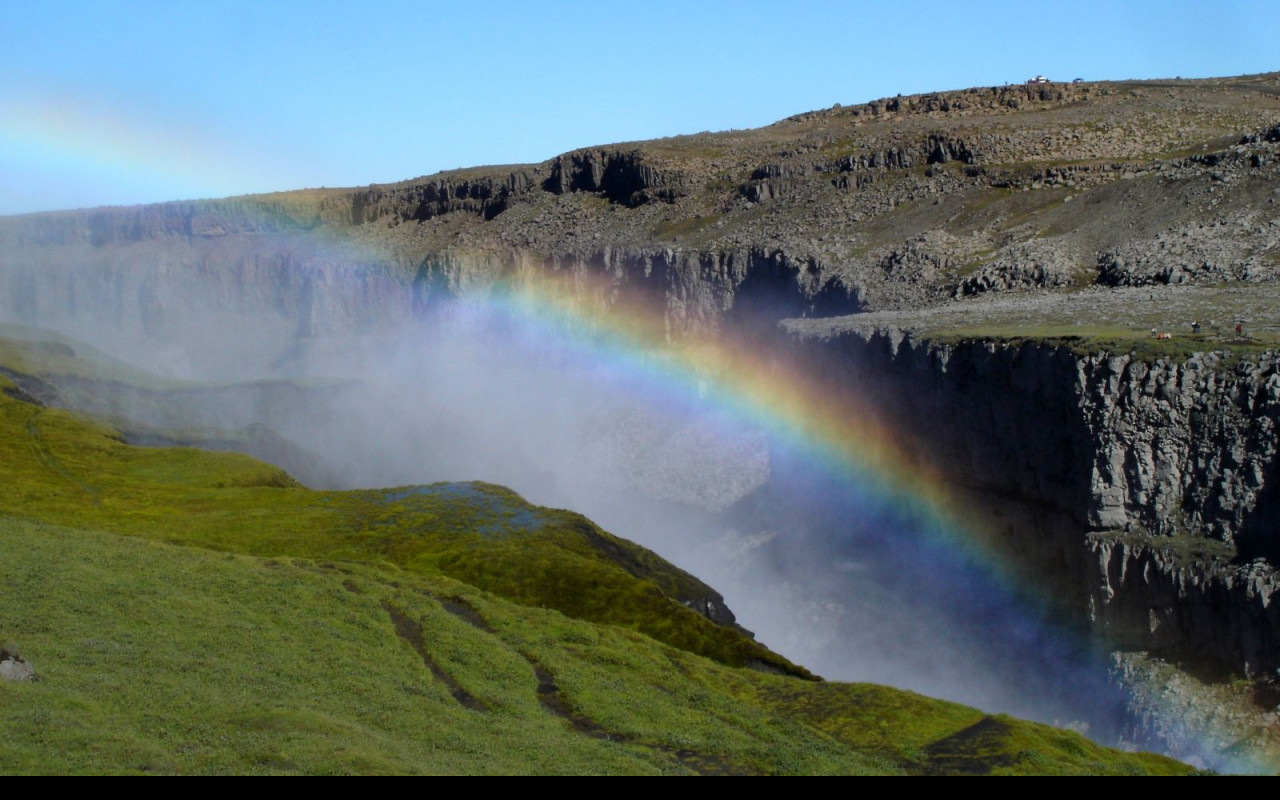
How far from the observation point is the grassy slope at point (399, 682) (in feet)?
88.7

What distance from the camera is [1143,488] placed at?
200ft

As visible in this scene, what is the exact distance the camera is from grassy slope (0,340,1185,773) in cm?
2703

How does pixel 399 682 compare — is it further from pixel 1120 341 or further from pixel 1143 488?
pixel 1120 341

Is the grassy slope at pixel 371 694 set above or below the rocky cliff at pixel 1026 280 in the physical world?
below

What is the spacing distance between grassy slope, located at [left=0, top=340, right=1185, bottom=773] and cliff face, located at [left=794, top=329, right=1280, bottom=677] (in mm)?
18617

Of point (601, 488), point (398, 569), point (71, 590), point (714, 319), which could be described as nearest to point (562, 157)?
point (714, 319)

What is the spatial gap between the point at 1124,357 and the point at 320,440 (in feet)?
350

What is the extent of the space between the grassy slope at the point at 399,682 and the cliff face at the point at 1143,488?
61.1 feet

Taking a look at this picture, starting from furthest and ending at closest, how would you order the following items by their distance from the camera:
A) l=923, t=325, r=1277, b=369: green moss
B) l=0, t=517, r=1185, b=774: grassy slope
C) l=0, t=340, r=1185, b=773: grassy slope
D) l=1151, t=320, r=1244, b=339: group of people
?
l=1151, t=320, r=1244, b=339: group of people < l=923, t=325, r=1277, b=369: green moss < l=0, t=340, r=1185, b=773: grassy slope < l=0, t=517, r=1185, b=774: grassy slope

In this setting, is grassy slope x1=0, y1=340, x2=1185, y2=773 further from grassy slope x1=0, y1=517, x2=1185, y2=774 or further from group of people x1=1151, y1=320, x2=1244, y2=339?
group of people x1=1151, y1=320, x2=1244, y2=339

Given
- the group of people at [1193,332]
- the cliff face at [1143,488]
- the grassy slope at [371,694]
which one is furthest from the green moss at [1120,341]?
the grassy slope at [371,694]

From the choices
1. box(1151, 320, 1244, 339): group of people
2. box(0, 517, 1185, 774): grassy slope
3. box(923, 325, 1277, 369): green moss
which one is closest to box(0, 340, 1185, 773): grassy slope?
box(0, 517, 1185, 774): grassy slope

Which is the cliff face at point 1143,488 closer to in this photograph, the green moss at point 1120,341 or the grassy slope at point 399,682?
the green moss at point 1120,341

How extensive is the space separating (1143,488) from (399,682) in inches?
1650
